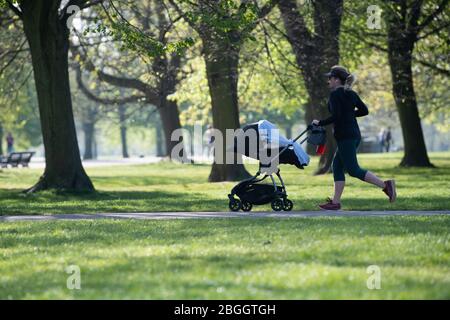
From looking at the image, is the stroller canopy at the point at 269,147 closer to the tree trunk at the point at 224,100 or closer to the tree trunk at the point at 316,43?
the tree trunk at the point at 224,100

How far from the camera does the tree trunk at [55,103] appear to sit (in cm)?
2130

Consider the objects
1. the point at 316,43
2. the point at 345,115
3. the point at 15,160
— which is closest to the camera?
the point at 345,115

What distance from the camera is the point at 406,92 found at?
3077cm

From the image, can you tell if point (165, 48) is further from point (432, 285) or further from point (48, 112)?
point (432, 285)

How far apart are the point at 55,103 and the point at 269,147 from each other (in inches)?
347

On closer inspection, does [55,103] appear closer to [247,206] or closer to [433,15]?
[247,206]

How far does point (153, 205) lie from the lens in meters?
17.8

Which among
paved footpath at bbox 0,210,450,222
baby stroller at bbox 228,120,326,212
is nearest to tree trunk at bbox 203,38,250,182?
paved footpath at bbox 0,210,450,222

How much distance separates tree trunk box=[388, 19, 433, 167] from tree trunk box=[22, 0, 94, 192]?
11.0 m

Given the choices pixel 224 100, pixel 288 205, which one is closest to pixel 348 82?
pixel 288 205

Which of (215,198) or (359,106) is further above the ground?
(359,106)

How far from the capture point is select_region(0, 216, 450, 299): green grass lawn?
7293mm

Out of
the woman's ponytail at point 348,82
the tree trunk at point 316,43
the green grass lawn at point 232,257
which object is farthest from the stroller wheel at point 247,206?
the tree trunk at point 316,43

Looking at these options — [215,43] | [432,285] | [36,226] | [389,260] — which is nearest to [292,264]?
[389,260]
